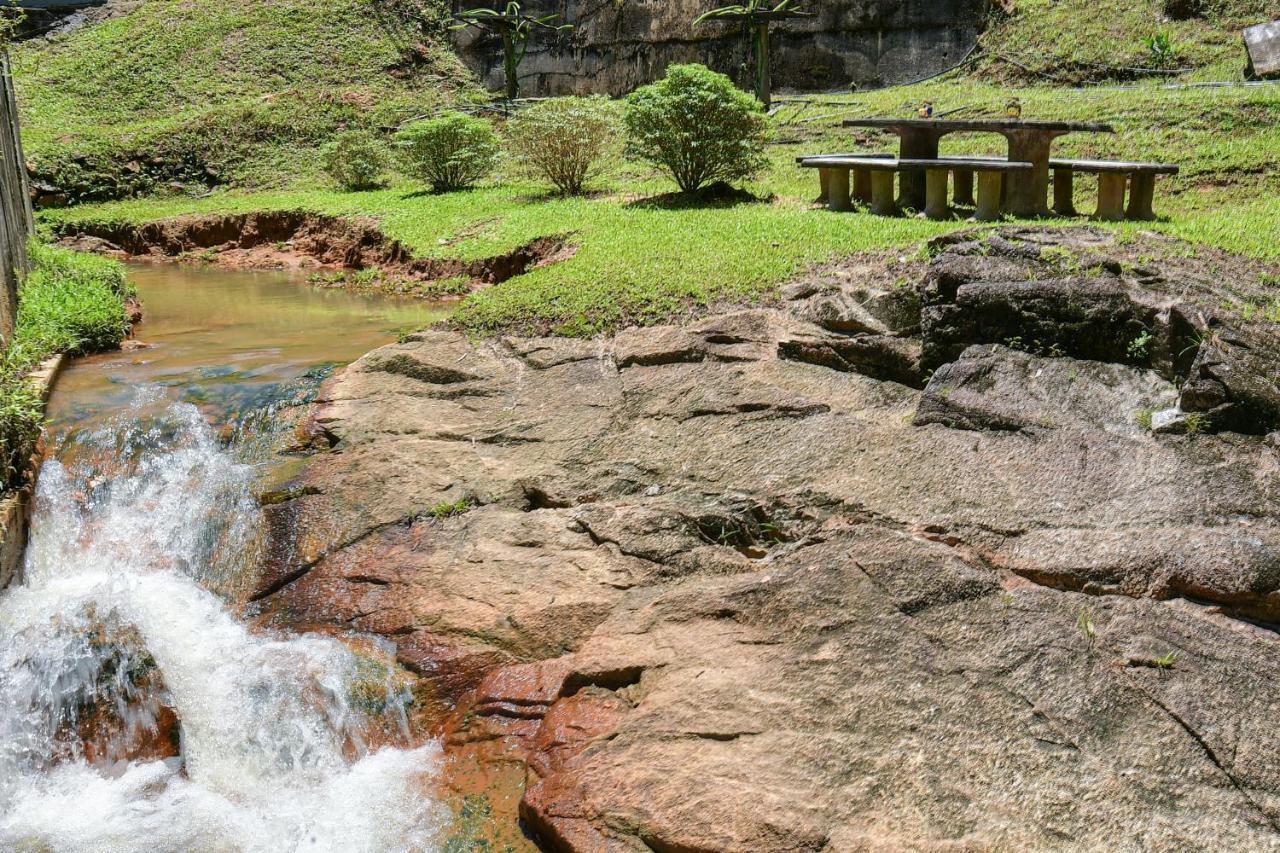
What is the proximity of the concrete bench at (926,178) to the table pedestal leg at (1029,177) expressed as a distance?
0.12 metres

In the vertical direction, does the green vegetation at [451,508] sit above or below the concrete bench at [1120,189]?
below

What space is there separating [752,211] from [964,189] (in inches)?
87.3

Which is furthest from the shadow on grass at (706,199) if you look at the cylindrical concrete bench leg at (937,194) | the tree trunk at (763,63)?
the tree trunk at (763,63)

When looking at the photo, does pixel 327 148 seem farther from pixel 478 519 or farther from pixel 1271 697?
pixel 1271 697

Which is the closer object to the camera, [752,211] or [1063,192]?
[1063,192]

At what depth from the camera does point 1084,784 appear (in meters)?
3.55

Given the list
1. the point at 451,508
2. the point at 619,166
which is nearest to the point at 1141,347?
the point at 451,508

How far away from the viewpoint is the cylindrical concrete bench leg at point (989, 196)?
31.7ft

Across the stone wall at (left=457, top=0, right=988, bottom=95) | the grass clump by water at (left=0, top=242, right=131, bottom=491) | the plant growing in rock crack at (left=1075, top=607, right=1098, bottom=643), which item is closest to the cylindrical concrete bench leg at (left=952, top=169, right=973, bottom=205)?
the plant growing in rock crack at (left=1075, top=607, right=1098, bottom=643)

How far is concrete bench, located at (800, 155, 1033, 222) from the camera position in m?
9.70

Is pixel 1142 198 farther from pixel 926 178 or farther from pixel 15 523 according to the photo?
pixel 15 523

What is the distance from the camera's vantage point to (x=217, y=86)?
23125 mm

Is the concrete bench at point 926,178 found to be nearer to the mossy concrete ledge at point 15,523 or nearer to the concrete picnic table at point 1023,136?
the concrete picnic table at point 1023,136

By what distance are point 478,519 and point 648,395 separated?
1.46 metres
